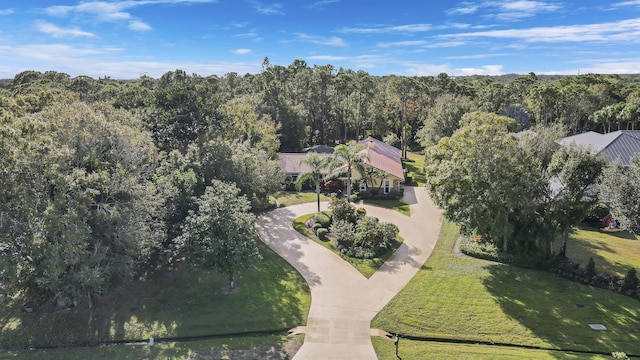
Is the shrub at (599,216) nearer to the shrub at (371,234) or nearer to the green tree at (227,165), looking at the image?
the shrub at (371,234)

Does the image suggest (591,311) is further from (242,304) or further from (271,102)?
(271,102)

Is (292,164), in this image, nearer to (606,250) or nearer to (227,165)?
(227,165)

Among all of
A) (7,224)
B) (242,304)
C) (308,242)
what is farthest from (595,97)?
(7,224)

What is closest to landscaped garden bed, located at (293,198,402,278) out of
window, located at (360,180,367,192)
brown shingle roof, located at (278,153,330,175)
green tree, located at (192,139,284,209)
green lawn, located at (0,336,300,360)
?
green tree, located at (192,139,284,209)

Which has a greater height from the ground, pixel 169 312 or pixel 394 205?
pixel 394 205

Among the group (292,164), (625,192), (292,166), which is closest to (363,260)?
(625,192)

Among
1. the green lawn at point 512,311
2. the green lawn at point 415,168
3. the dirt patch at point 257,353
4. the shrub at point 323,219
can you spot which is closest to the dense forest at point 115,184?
the dirt patch at point 257,353

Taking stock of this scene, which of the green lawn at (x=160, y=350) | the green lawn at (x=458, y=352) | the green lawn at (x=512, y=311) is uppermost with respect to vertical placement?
the green lawn at (x=512, y=311)
